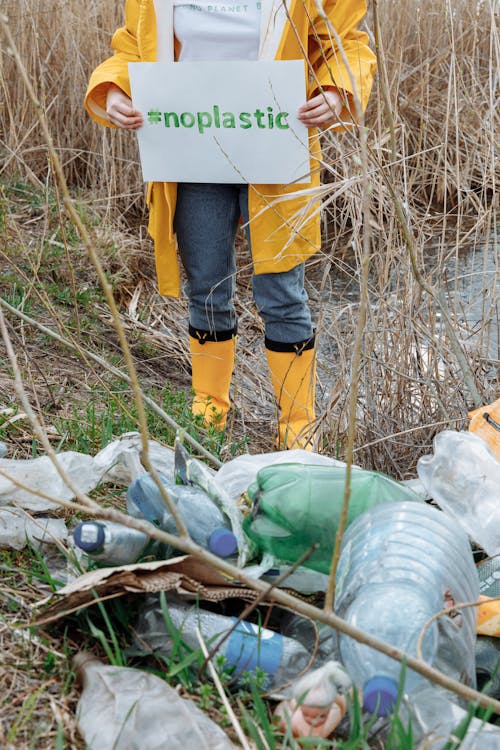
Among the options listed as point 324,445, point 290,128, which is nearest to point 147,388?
point 324,445

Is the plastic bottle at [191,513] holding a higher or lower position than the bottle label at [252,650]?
higher

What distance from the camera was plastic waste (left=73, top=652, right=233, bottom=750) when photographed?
4.03 feet

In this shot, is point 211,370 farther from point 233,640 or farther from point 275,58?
point 233,640

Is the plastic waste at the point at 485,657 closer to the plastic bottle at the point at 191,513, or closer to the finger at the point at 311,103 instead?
the plastic bottle at the point at 191,513

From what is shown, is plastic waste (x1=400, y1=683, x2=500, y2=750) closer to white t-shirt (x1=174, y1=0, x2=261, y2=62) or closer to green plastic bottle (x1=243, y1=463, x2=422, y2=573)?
green plastic bottle (x1=243, y1=463, x2=422, y2=573)

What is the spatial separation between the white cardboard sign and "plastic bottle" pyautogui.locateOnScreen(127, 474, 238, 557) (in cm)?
99

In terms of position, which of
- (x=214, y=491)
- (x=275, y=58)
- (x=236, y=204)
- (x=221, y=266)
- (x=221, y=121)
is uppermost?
(x=275, y=58)

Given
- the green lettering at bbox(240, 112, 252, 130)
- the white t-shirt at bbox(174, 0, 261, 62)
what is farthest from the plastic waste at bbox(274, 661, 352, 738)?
the white t-shirt at bbox(174, 0, 261, 62)

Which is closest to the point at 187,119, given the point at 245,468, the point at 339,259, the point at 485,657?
the point at 339,259

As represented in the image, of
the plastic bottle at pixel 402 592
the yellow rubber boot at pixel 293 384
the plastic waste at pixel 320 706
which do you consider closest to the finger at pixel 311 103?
the yellow rubber boot at pixel 293 384

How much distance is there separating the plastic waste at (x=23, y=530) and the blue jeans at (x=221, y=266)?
0.92 m

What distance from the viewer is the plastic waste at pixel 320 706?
1265mm

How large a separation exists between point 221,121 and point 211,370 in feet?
2.67

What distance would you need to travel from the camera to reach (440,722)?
4.27 feet
